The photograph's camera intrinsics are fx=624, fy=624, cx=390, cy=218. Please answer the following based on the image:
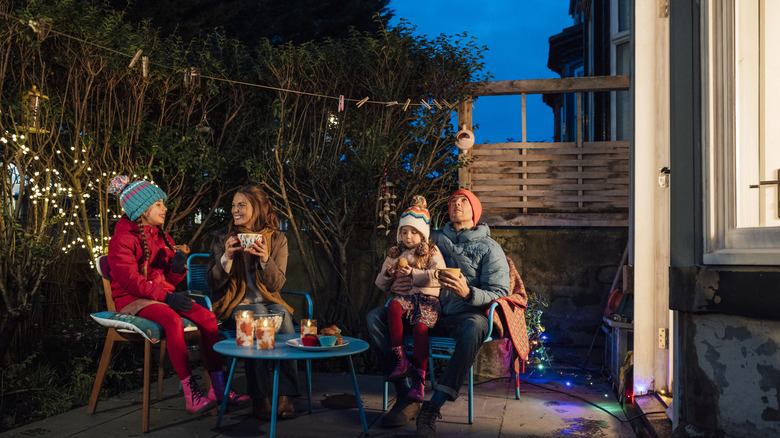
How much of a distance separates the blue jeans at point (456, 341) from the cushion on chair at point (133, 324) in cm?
127

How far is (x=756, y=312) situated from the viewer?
252 cm

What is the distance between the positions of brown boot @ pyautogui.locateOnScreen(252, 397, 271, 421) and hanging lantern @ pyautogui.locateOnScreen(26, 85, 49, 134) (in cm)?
251

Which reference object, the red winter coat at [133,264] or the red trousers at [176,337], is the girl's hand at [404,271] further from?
the red winter coat at [133,264]

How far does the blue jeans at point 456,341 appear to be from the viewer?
11.6ft

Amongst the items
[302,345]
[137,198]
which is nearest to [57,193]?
[137,198]

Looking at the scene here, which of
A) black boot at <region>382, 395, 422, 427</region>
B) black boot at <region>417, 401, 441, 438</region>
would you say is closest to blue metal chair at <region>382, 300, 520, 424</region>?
black boot at <region>382, 395, 422, 427</region>

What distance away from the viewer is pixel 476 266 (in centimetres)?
413

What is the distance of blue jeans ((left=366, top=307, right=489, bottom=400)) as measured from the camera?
3527 mm

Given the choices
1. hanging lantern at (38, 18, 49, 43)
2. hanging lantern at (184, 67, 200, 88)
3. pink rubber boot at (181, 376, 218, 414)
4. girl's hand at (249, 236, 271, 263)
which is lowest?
pink rubber boot at (181, 376, 218, 414)

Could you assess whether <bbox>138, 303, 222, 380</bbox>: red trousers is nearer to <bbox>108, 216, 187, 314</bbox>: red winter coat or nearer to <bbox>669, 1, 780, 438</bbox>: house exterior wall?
<bbox>108, 216, 187, 314</bbox>: red winter coat

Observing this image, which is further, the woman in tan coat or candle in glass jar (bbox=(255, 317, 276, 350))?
the woman in tan coat

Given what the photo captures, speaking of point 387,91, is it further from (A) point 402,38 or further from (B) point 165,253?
(B) point 165,253

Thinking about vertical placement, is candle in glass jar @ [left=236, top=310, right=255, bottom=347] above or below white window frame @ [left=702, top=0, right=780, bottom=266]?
below

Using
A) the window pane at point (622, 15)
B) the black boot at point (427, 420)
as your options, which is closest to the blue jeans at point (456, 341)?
the black boot at point (427, 420)
